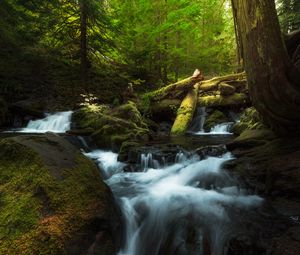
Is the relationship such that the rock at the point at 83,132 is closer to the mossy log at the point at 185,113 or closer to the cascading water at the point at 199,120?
the mossy log at the point at 185,113

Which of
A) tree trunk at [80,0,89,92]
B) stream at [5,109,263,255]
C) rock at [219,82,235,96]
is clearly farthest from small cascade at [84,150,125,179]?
tree trunk at [80,0,89,92]

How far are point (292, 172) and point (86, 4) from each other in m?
12.6

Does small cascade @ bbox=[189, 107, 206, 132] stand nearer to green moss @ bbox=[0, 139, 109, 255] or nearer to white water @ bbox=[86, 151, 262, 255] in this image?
white water @ bbox=[86, 151, 262, 255]

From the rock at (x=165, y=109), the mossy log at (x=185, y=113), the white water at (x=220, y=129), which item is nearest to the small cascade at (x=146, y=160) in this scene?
the mossy log at (x=185, y=113)

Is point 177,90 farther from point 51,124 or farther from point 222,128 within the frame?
point 51,124

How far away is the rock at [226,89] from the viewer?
13.2m

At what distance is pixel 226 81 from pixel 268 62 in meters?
8.91

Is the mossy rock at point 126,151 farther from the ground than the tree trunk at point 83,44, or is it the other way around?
the tree trunk at point 83,44

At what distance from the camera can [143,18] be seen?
1686 centimetres

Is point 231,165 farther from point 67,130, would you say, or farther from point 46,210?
point 67,130

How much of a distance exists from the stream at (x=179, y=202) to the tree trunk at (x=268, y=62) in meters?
1.65

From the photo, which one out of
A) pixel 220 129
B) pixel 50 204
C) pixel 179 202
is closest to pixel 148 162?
pixel 179 202

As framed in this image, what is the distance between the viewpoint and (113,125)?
1015 cm

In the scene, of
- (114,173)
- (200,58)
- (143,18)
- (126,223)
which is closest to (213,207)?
(126,223)
